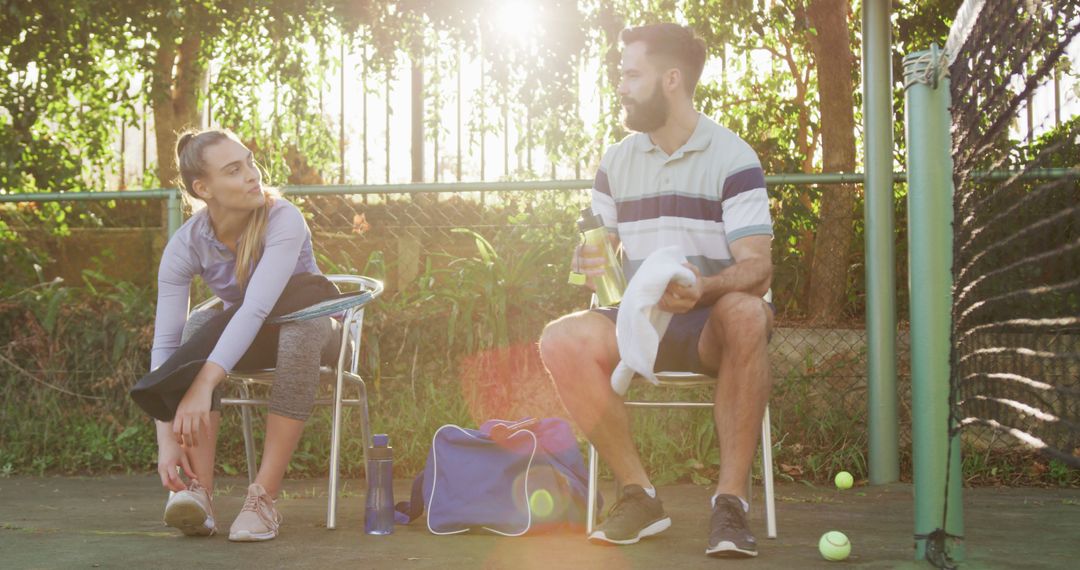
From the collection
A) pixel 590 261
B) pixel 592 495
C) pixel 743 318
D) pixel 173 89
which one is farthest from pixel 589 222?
pixel 173 89

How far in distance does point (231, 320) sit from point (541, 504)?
39.6 inches

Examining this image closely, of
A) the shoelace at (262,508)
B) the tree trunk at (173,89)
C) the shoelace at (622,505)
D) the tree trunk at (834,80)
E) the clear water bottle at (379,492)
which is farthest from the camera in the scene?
the tree trunk at (173,89)

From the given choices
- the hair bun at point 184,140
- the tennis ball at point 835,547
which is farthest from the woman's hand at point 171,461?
the tennis ball at point 835,547

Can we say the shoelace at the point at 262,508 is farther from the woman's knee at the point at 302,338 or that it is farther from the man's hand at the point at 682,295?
the man's hand at the point at 682,295

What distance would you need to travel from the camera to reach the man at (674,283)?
2.96 meters

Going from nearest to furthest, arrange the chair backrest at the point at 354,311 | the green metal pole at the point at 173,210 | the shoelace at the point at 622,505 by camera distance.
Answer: the shoelace at the point at 622,505 < the chair backrest at the point at 354,311 < the green metal pole at the point at 173,210

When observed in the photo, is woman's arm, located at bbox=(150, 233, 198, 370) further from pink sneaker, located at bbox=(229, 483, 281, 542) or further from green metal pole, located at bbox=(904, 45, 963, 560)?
green metal pole, located at bbox=(904, 45, 963, 560)

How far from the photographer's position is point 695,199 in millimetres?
3262

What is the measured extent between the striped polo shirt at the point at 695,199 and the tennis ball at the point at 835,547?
842 millimetres

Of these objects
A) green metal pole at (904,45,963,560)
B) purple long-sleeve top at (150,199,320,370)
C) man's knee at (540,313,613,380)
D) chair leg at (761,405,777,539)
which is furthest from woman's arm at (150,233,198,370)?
green metal pole at (904,45,963,560)

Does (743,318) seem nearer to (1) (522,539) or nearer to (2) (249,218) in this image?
(1) (522,539)

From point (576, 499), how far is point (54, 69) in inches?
175

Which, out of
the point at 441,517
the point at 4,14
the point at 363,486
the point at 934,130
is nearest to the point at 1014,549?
the point at 934,130

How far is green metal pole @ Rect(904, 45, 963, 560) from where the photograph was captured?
97.1 inches
